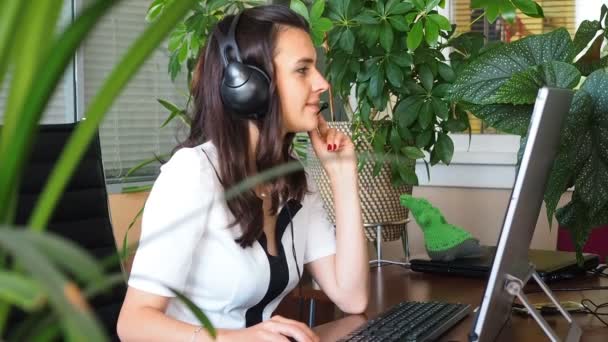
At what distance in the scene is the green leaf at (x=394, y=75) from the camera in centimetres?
232

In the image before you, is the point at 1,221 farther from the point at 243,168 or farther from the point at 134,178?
the point at 134,178

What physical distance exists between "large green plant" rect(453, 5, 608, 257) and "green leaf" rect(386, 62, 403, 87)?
2.14ft

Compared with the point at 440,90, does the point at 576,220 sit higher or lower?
lower

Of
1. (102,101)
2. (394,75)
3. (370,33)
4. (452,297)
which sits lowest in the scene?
(452,297)

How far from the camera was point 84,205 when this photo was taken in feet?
5.21

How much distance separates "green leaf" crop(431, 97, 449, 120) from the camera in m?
2.35

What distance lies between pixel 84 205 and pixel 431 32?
1051 mm

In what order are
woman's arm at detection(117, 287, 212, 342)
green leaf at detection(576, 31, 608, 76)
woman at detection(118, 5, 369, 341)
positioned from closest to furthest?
woman's arm at detection(117, 287, 212, 342) → woman at detection(118, 5, 369, 341) → green leaf at detection(576, 31, 608, 76)

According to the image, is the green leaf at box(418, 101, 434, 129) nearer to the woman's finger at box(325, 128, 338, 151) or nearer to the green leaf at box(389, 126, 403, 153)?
the green leaf at box(389, 126, 403, 153)

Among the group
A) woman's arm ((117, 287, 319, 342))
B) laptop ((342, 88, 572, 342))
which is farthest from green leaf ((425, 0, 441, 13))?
woman's arm ((117, 287, 319, 342))

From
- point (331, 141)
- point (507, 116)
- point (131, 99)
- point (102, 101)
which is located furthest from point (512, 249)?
point (131, 99)

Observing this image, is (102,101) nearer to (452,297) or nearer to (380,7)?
(452,297)

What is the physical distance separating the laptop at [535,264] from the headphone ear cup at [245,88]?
678 millimetres

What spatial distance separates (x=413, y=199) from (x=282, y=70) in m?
0.63
